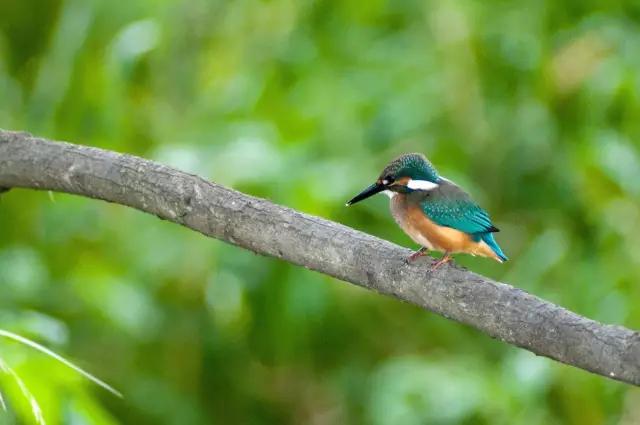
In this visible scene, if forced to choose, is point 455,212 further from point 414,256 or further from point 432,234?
point 414,256

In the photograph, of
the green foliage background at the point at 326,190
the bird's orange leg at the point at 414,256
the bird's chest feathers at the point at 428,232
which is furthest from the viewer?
the green foliage background at the point at 326,190

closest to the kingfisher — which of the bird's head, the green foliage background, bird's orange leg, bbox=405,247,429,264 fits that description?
the bird's head

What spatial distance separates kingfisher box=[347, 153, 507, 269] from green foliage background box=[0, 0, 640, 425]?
749 millimetres

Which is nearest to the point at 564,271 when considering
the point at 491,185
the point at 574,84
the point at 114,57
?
the point at 491,185

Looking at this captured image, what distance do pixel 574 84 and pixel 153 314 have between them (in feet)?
3.89

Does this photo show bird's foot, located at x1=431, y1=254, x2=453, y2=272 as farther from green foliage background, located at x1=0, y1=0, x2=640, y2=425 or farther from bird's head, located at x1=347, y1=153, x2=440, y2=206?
green foliage background, located at x1=0, y1=0, x2=640, y2=425

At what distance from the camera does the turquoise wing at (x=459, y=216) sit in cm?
167

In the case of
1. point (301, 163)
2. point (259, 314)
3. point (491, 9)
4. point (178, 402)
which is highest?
point (491, 9)

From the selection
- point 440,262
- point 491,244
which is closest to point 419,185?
point 491,244

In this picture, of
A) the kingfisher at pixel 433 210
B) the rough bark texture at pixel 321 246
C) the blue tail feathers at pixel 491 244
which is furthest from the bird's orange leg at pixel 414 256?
the blue tail feathers at pixel 491 244

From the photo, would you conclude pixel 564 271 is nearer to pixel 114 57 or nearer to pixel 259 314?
pixel 259 314

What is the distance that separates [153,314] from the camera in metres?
2.81

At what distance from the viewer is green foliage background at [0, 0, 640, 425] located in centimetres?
260

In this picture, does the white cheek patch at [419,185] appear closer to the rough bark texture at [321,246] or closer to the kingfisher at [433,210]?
the kingfisher at [433,210]
